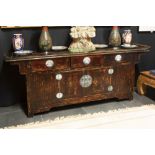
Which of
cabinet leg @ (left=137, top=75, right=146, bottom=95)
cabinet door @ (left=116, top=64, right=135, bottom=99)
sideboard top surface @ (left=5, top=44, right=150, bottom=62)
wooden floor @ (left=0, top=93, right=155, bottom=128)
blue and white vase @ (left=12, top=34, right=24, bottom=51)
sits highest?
blue and white vase @ (left=12, top=34, right=24, bottom=51)

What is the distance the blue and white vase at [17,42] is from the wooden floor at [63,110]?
2.47ft

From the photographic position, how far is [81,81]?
258 cm

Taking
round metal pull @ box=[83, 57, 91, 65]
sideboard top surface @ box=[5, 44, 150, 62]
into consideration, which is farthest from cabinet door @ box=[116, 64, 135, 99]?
round metal pull @ box=[83, 57, 91, 65]

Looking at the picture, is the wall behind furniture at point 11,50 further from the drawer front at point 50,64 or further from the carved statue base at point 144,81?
the carved statue base at point 144,81

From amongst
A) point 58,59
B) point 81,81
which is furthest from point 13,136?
point 81,81

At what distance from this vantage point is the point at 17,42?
2447mm

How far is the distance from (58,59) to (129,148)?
81.9 inches

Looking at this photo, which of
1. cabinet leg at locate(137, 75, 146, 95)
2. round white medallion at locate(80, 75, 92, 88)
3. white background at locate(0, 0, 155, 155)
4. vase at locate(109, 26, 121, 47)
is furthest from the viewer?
cabinet leg at locate(137, 75, 146, 95)

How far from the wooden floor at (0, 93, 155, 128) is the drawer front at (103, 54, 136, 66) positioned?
1.77 ft

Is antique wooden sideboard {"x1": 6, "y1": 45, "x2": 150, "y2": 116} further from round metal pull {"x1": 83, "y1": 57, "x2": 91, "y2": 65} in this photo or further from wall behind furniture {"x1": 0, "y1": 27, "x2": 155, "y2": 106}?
wall behind furniture {"x1": 0, "y1": 27, "x2": 155, "y2": 106}

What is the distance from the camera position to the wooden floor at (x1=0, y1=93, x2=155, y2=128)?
8.07 feet

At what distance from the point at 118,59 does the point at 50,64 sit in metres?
0.84
